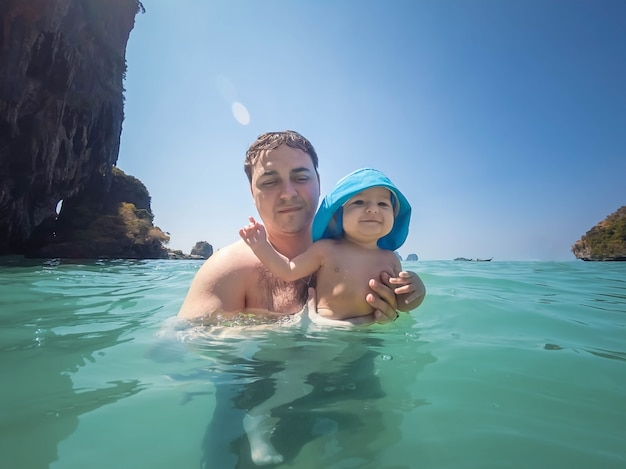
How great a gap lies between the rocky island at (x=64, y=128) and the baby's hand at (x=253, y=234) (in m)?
20.2

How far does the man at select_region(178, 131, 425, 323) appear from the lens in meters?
2.12

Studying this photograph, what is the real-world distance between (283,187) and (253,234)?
42 cm

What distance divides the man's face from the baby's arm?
0.20m

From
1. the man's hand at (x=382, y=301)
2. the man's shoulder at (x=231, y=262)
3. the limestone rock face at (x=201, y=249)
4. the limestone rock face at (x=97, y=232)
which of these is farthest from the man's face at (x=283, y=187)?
the limestone rock face at (x=201, y=249)

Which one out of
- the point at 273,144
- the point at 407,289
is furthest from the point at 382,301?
the point at 273,144

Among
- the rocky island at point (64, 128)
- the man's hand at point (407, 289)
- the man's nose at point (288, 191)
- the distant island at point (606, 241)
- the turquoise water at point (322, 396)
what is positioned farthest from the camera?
the distant island at point (606, 241)

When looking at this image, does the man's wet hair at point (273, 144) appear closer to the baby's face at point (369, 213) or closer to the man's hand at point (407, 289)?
the baby's face at point (369, 213)

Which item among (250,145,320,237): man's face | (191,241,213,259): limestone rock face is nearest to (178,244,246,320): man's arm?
(250,145,320,237): man's face

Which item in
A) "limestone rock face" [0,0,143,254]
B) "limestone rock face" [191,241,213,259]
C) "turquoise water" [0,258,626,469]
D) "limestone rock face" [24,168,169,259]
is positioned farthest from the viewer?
"limestone rock face" [191,241,213,259]

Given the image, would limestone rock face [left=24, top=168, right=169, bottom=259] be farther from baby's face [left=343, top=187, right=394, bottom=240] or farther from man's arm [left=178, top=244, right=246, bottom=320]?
baby's face [left=343, top=187, right=394, bottom=240]

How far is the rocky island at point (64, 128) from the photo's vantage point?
1590 centimetres

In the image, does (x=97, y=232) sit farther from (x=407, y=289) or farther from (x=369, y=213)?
(x=407, y=289)

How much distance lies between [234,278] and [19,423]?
1.27m

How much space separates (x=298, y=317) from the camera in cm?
225
